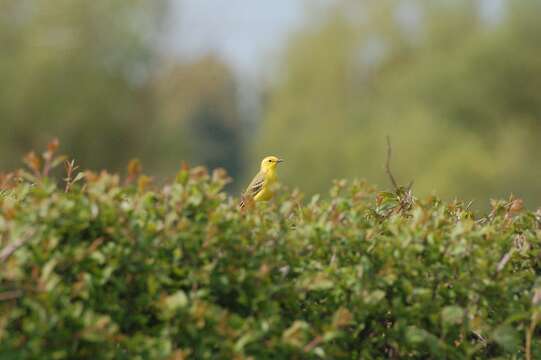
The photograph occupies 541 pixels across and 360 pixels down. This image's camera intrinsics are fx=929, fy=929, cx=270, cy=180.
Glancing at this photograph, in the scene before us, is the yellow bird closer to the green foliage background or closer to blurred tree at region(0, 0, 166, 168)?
the green foliage background

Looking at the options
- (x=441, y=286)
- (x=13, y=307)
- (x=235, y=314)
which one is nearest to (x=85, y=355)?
(x=13, y=307)

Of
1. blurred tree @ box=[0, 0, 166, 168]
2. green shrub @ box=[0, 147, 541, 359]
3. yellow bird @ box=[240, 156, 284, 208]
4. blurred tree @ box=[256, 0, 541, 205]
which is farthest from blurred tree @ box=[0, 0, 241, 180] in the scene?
green shrub @ box=[0, 147, 541, 359]

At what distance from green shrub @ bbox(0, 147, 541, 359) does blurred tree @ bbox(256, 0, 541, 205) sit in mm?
38517

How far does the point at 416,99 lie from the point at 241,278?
43.8 meters

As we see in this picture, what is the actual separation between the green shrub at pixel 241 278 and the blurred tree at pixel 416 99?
126 feet

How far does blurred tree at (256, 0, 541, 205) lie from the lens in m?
44.0

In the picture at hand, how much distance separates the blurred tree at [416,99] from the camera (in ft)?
144

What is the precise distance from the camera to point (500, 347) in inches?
159

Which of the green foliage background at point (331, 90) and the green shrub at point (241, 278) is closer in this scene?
the green shrub at point (241, 278)

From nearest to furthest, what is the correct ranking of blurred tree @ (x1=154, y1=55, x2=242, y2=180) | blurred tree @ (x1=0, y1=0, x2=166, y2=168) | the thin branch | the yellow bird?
the thin branch < the yellow bird < blurred tree @ (x1=0, y1=0, x2=166, y2=168) < blurred tree @ (x1=154, y1=55, x2=242, y2=180)

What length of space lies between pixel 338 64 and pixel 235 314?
1920 inches

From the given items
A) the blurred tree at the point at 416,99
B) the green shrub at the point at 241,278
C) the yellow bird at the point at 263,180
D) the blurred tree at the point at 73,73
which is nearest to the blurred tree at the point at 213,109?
the blurred tree at the point at 416,99

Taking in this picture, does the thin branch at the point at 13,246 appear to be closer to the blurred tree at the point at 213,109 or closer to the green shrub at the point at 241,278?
the green shrub at the point at 241,278

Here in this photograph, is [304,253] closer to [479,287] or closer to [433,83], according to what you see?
[479,287]
